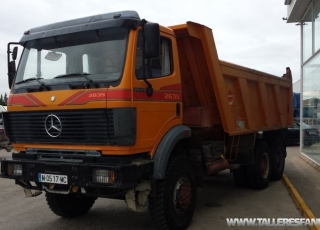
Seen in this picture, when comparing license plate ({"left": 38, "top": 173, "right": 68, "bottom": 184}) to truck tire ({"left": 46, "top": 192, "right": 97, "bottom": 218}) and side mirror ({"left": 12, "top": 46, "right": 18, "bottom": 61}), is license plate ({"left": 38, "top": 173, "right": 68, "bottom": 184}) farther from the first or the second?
side mirror ({"left": 12, "top": 46, "right": 18, "bottom": 61})

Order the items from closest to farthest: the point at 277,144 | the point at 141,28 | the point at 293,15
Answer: the point at 141,28 < the point at 277,144 < the point at 293,15

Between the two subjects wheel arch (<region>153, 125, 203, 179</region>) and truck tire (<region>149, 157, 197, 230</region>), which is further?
truck tire (<region>149, 157, 197, 230</region>)

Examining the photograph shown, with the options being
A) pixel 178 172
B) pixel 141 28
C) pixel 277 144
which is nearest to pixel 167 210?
pixel 178 172

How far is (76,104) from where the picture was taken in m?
4.46

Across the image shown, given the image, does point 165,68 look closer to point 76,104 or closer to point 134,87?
point 134,87

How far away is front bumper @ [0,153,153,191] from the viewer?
13.7ft

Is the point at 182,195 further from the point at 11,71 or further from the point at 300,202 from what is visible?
the point at 11,71

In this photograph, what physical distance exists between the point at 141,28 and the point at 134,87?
751 millimetres

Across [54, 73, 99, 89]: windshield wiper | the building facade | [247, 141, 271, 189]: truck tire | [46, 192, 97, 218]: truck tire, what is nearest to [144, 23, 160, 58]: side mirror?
[54, 73, 99, 89]: windshield wiper

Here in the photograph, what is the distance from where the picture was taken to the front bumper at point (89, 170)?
4180mm

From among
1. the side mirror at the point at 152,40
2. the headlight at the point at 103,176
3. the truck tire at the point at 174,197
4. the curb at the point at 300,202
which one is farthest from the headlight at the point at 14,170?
the curb at the point at 300,202

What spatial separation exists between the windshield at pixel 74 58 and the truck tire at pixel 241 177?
14.5 feet

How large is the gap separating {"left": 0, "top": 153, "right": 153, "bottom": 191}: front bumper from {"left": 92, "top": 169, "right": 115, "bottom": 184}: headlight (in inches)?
1.3

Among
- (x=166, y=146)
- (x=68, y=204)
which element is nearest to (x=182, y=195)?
(x=166, y=146)
